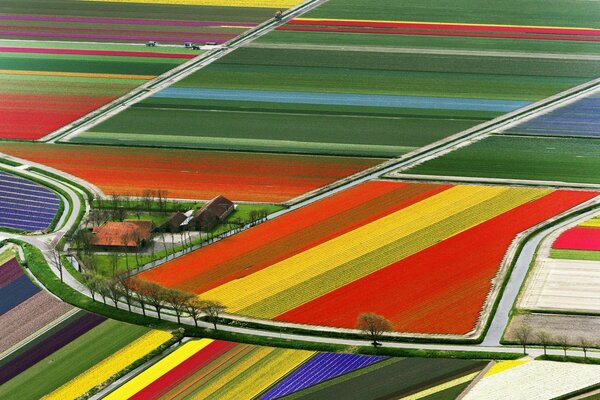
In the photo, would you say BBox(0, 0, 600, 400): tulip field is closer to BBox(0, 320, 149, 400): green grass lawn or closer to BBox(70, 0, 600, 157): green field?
BBox(0, 320, 149, 400): green grass lawn

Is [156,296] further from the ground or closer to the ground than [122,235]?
closer to the ground

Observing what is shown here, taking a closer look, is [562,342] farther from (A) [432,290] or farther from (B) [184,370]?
(B) [184,370]

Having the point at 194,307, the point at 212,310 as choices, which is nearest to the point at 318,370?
the point at 212,310

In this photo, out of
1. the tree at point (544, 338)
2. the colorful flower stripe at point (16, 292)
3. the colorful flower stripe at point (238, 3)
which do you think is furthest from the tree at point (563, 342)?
the colorful flower stripe at point (238, 3)

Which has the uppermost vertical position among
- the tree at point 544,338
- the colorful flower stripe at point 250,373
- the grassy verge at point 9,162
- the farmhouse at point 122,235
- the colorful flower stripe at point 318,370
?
the grassy verge at point 9,162

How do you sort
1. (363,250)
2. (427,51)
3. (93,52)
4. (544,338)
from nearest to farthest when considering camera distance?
1. (544,338)
2. (363,250)
3. (427,51)
4. (93,52)

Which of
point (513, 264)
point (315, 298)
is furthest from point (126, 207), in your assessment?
point (513, 264)

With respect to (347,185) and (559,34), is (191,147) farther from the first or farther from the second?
(559,34)

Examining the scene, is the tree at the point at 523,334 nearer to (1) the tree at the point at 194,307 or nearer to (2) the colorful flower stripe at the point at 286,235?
(2) the colorful flower stripe at the point at 286,235
